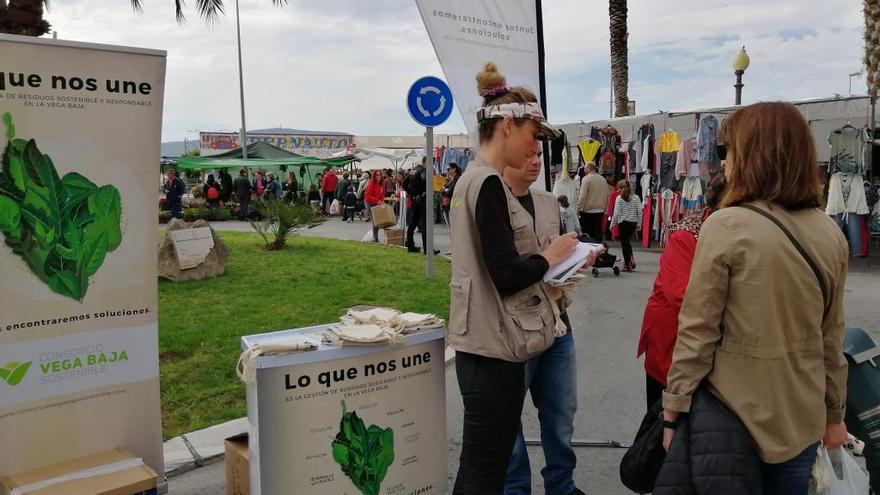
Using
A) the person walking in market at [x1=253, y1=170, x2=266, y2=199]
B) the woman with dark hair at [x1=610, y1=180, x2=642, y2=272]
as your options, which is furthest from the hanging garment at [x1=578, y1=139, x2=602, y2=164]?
the person walking in market at [x1=253, y1=170, x2=266, y2=199]

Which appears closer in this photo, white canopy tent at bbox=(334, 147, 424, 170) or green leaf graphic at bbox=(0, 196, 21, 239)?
green leaf graphic at bbox=(0, 196, 21, 239)

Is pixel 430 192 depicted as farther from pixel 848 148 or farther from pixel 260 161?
pixel 260 161

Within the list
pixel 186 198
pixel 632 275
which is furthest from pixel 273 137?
pixel 632 275

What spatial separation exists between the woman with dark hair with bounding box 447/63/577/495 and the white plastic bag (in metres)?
0.97

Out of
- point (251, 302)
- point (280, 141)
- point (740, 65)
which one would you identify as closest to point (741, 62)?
point (740, 65)

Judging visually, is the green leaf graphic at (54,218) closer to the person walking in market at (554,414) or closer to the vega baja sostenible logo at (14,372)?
the vega baja sostenible logo at (14,372)

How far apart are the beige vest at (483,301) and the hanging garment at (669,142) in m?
12.4

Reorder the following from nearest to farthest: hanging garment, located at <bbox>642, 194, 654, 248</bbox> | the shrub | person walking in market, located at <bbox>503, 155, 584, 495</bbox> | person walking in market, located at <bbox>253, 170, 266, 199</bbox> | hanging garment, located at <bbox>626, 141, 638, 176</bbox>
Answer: person walking in market, located at <bbox>503, 155, 584, 495</bbox>, the shrub, hanging garment, located at <bbox>642, 194, 654, 248</bbox>, hanging garment, located at <bbox>626, 141, 638, 176</bbox>, person walking in market, located at <bbox>253, 170, 266, 199</bbox>

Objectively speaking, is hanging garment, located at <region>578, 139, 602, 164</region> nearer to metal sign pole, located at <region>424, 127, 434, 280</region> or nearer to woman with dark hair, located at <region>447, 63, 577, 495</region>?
metal sign pole, located at <region>424, 127, 434, 280</region>

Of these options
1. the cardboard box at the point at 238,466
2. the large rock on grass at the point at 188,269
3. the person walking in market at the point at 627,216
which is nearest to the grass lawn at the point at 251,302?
the large rock on grass at the point at 188,269

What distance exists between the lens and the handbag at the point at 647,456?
89.0 inches

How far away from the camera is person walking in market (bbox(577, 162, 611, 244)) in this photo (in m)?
12.0

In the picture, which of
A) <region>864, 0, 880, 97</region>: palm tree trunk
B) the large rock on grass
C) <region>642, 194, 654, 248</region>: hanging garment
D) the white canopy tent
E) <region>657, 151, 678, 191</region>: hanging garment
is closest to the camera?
the large rock on grass

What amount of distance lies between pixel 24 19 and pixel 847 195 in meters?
12.8
